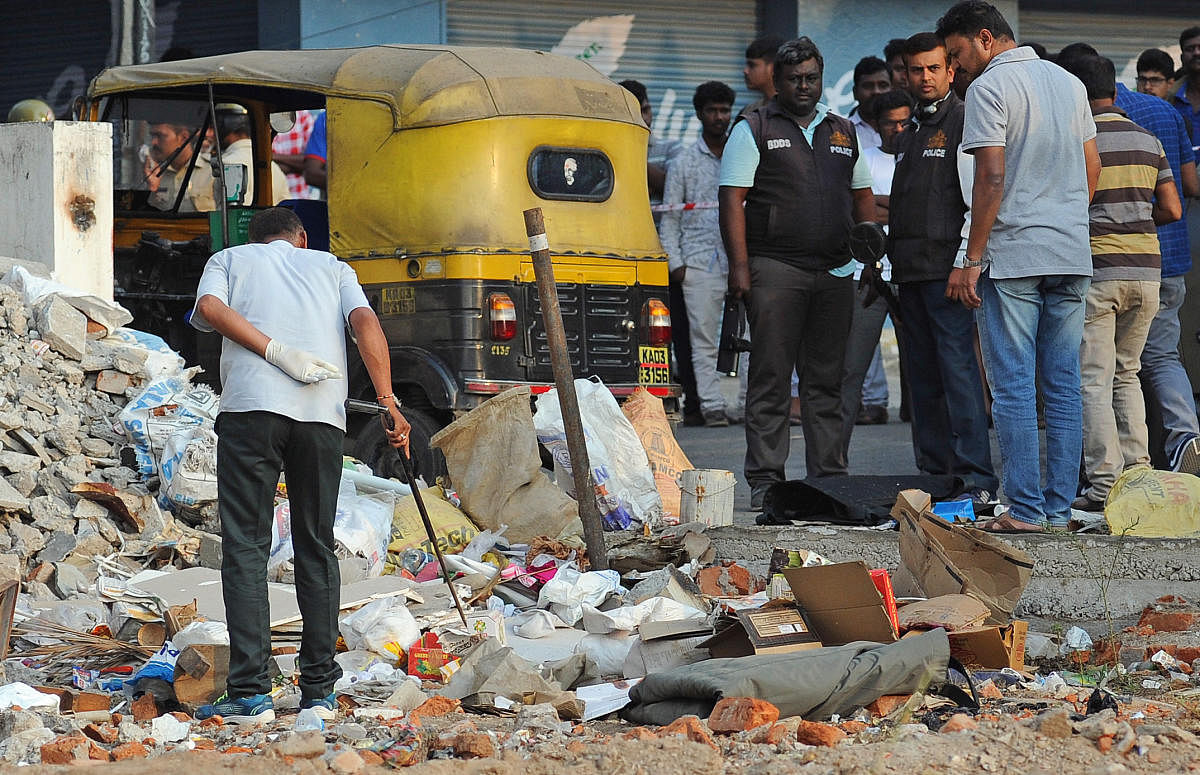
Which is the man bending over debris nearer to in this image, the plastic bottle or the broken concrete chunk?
the plastic bottle

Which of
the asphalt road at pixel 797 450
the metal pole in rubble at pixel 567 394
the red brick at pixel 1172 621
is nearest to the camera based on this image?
the red brick at pixel 1172 621

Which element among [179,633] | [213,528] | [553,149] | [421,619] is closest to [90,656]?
[179,633]

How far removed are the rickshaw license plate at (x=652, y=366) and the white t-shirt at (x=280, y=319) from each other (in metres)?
3.76

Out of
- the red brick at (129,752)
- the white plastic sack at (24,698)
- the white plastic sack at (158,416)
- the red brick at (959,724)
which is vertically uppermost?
the white plastic sack at (158,416)

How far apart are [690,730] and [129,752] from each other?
62.6 inches

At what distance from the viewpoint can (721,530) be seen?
7.00m

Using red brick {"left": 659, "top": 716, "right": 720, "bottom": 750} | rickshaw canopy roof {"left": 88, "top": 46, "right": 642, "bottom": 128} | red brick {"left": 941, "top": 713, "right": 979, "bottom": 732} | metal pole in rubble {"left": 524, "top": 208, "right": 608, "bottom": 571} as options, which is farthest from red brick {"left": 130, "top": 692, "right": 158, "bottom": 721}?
rickshaw canopy roof {"left": 88, "top": 46, "right": 642, "bottom": 128}

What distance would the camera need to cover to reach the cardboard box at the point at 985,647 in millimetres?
5422

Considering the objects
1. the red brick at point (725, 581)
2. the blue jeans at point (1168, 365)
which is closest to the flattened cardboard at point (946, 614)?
the red brick at point (725, 581)

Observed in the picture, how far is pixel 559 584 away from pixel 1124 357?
3066 millimetres

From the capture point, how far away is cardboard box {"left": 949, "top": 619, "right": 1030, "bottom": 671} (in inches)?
213

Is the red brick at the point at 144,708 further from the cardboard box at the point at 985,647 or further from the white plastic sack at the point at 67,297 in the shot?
the white plastic sack at the point at 67,297

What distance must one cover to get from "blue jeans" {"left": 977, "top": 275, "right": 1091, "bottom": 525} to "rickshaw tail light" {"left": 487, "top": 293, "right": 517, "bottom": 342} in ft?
8.80

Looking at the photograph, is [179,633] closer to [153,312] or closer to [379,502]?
[379,502]
